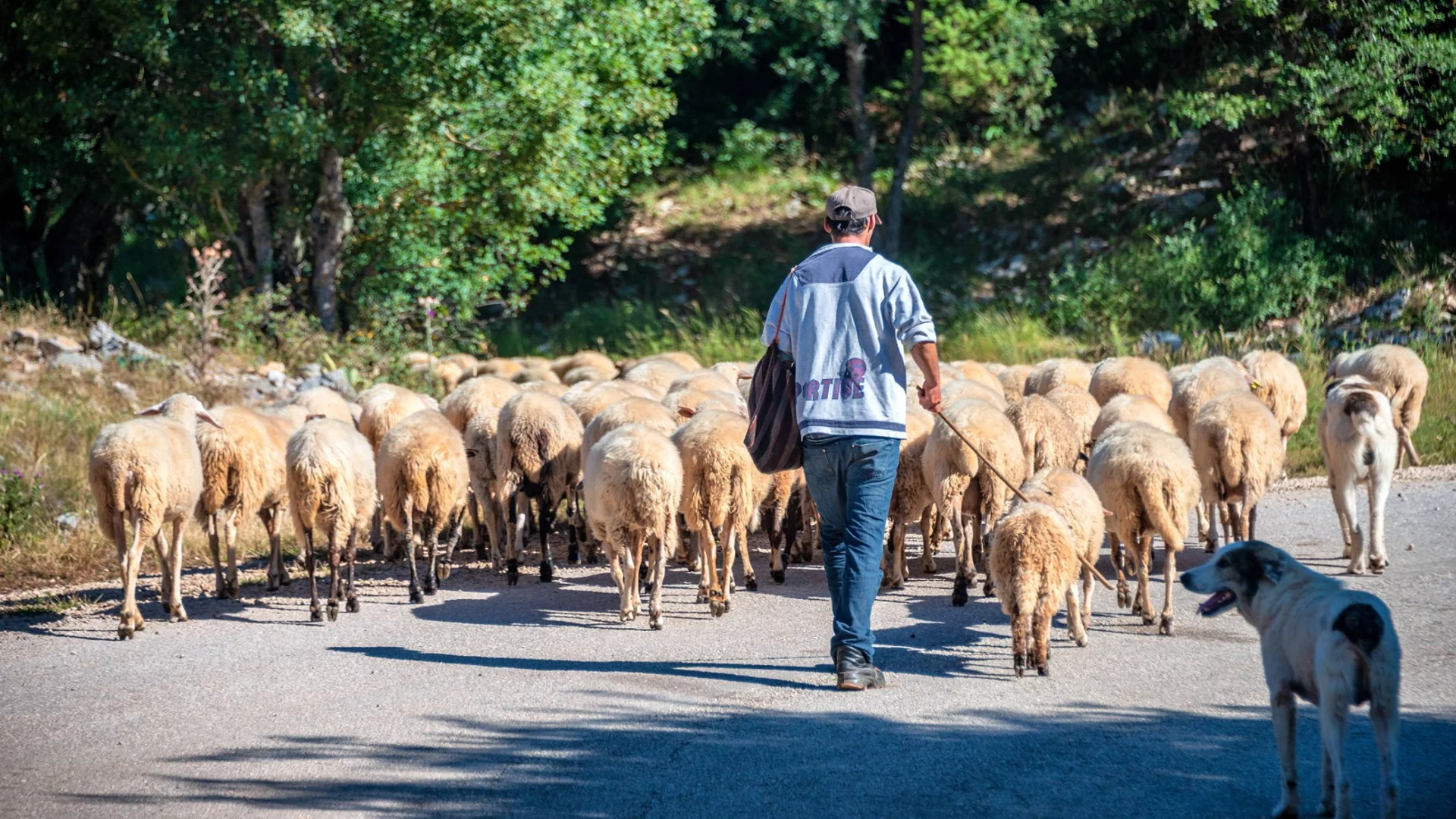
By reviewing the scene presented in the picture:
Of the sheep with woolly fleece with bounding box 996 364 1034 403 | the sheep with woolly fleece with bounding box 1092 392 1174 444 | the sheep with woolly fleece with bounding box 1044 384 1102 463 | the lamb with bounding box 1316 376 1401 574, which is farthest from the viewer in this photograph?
Result: the sheep with woolly fleece with bounding box 996 364 1034 403

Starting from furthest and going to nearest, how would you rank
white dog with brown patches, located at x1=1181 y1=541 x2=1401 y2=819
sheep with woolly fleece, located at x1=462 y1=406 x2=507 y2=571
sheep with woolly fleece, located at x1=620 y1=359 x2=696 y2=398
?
1. sheep with woolly fleece, located at x1=620 y1=359 x2=696 y2=398
2. sheep with woolly fleece, located at x1=462 y1=406 x2=507 y2=571
3. white dog with brown patches, located at x1=1181 y1=541 x2=1401 y2=819

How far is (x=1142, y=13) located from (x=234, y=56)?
1355 centimetres

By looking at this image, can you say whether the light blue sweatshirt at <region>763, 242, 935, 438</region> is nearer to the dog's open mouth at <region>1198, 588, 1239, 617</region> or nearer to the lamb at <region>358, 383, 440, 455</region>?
the dog's open mouth at <region>1198, 588, 1239, 617</region>

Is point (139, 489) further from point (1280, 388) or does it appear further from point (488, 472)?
point (1280, 388)

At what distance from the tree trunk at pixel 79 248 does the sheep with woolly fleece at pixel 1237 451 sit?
16663 mm

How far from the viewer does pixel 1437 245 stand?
63.5ft

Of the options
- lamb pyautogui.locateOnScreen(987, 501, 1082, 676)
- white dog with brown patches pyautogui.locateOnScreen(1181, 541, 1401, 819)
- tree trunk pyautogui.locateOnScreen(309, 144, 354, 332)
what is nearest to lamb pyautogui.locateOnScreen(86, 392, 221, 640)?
lamb pyautogui.locateOnScreen(987, 501, 1082, 676)

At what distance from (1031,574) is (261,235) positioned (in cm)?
1452

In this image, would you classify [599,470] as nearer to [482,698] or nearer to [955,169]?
[482,698]

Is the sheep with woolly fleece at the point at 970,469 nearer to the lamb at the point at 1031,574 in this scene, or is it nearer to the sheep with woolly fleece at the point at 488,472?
the lamb at the point at 1031,574

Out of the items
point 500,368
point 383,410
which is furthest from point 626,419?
point 500,368

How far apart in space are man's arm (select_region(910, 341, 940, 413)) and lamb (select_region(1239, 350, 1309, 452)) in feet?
20.4

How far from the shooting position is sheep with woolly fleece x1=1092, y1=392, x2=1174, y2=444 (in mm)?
10102

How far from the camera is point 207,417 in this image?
930 centimetres
